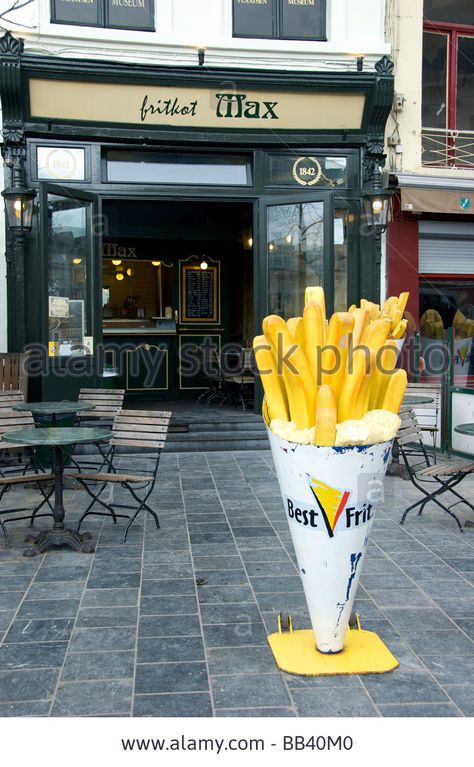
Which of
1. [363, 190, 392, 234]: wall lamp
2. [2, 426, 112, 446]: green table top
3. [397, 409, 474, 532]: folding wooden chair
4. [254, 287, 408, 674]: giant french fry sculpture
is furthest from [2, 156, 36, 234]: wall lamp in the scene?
→ [254, 287, 408, 674]: giant french fry sculpture

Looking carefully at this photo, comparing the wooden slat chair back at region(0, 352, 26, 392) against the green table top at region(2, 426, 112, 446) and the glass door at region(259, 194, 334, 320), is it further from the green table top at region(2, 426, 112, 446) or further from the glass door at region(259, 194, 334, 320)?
the glass door at region(259, 194, 334, 320)

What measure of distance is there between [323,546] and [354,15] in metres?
8.50

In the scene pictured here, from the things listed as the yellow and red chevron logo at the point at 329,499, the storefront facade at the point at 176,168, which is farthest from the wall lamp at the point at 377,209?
the yellow and red chevron logo at the point at 329,499

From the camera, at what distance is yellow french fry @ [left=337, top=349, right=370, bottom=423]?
9.47ft

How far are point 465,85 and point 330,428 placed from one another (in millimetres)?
9156

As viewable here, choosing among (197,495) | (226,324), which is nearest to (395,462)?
(197,495)

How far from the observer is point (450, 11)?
10.1m

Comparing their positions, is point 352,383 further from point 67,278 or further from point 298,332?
point 67,278

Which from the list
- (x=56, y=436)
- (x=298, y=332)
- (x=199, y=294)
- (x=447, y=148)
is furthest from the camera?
(x=199, y=294)

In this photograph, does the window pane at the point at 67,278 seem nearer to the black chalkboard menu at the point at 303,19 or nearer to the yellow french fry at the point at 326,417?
the black chalkboard menu at the point at 303,19

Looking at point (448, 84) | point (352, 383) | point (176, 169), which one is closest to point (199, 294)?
point (176, 169)

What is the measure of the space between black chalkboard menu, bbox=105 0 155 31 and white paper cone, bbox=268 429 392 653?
25.3 feet

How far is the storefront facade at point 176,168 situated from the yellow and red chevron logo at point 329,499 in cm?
609

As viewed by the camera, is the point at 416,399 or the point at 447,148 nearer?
the point at 416,399
